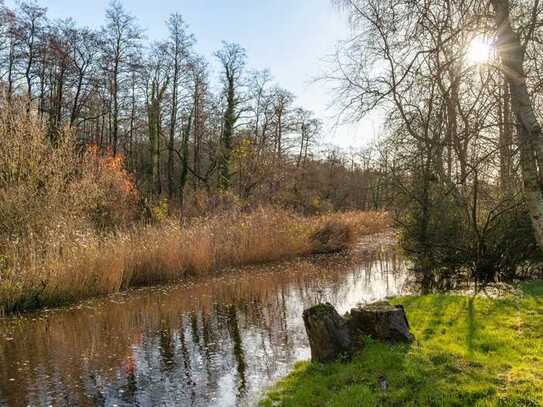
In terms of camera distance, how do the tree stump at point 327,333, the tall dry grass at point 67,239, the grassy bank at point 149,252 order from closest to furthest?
the tree stump at point 327,333 < the grassy bank at point 149,252 < the tall dry grass at point 67,239

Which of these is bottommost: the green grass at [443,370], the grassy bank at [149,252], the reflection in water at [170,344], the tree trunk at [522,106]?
the reflection in water at [170,344]

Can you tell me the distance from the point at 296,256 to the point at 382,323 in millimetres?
13233

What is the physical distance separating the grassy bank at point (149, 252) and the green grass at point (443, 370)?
704 cm

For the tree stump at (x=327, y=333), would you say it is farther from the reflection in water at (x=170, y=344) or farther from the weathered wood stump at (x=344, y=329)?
the reflection in water at (x=170, y=344)

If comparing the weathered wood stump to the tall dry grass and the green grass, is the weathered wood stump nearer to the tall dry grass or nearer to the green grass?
the green grass

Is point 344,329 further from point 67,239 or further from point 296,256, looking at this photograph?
point 296,256

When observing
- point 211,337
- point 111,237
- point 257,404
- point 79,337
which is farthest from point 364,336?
point 111,237

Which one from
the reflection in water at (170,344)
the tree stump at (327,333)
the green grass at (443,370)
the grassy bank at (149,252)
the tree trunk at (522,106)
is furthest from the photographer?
the grassy bank at (149,252)

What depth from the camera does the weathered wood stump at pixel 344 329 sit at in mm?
6145

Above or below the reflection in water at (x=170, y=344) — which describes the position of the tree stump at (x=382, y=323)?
above

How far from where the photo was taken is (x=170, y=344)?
326 inches

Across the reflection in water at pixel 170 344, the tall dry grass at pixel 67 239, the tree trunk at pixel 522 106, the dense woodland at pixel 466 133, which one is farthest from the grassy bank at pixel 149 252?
the tree trunk at pixel 522 106

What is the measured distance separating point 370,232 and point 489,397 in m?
25.5

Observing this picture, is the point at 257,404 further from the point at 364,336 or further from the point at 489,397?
the point at 489,397
